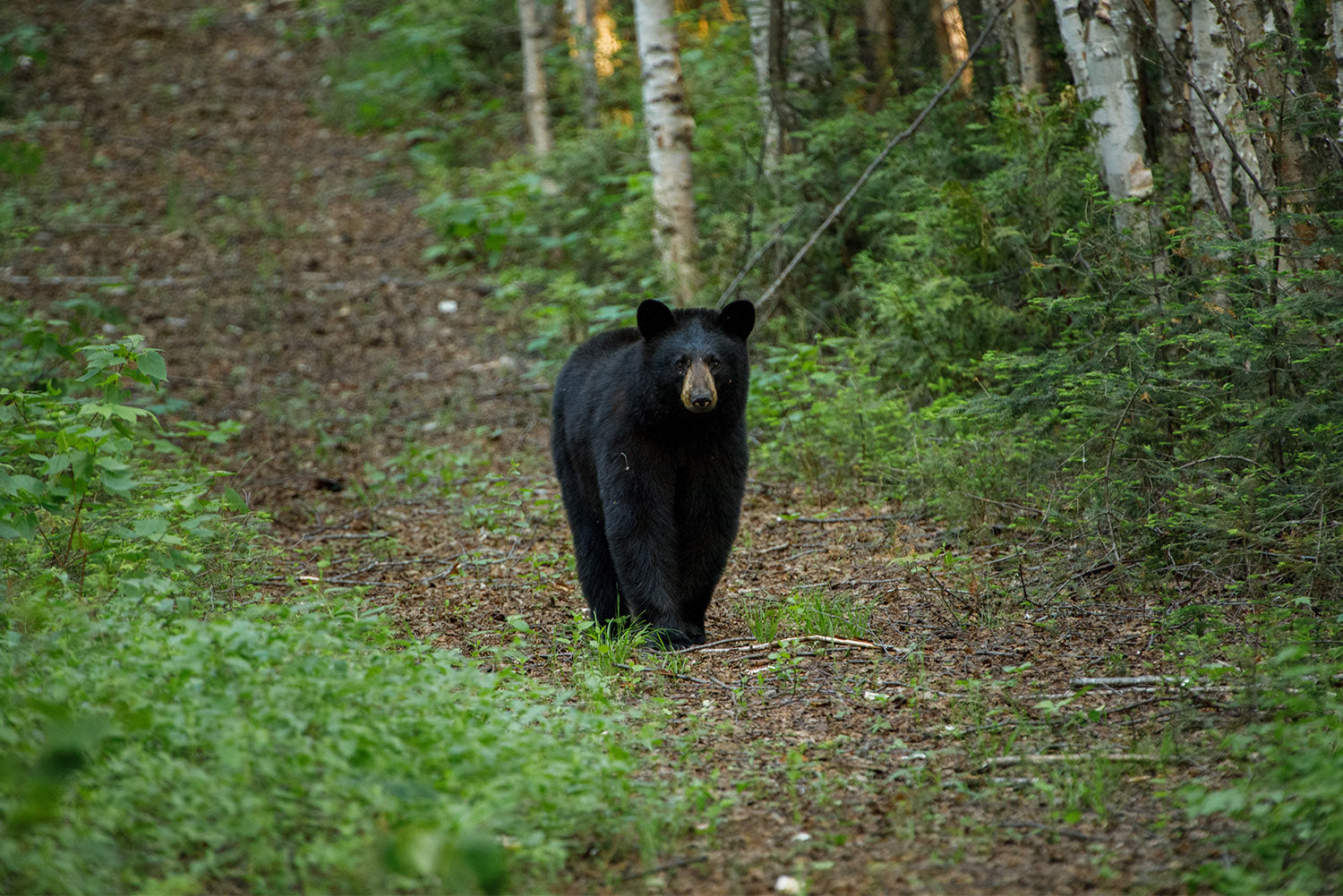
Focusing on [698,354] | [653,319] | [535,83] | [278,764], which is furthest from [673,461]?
[535,83]

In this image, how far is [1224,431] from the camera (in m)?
5.43

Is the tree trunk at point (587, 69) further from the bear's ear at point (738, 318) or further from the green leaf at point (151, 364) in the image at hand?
the green leaf at point (151, 364)

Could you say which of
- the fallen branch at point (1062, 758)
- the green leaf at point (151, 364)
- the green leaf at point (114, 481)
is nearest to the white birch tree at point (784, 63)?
the green leaf at point (151, 364)

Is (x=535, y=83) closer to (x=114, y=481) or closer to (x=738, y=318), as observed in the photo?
(x=738, y=318)

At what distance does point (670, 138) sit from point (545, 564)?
486 centimetres

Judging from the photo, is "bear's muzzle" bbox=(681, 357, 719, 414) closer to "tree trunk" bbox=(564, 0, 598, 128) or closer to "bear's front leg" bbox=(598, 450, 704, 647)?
"bear's front leg" bbox=(598, 450, 704, 647)

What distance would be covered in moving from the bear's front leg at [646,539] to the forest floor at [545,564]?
0.31 m

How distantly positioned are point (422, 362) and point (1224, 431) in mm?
7906

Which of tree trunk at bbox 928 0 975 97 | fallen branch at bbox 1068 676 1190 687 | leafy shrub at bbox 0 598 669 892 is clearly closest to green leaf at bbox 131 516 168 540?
leafy shrub at bbox 0 598 669 892

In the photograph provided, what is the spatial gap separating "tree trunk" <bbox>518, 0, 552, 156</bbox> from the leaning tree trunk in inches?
160

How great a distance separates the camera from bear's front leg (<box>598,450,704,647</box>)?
209 inches

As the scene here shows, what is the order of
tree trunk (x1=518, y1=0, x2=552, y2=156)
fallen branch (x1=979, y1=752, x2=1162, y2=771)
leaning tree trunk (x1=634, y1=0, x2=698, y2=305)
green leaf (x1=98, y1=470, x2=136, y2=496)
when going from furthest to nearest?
tree trunk (x1=518, y1=0, x2=552, y2=156) < leaning tree trunk (x1=634, y1=0, x2=698, y2=305) < green leaf (x1=98, y1=470, x2=136, y2=496) < fallen branch (x1=979, y1=752, x2=1162, y2=771)

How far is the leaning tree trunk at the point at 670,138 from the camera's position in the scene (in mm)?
10031

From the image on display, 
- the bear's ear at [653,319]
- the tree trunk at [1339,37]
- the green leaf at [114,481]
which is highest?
the tree trunk at [1339,37]
